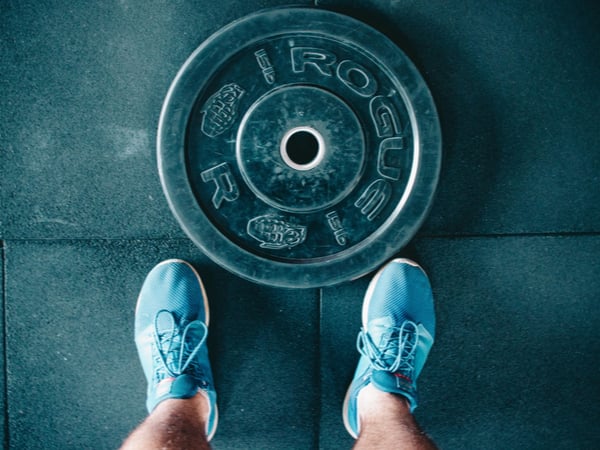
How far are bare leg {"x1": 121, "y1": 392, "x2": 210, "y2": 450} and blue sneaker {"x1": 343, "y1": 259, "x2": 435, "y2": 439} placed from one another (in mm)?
363

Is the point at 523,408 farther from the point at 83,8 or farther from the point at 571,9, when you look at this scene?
the point at 83,8

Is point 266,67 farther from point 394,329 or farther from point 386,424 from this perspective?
point 386,424

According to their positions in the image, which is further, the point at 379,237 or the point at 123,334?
the point at 123,334

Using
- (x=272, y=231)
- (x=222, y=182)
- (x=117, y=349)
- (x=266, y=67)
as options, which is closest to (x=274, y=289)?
(x=272, y=231)

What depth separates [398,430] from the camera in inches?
37.8

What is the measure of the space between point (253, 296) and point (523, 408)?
787mm

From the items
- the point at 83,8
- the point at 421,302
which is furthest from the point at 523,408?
the point at 83,8

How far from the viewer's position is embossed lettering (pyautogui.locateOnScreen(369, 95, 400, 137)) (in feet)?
3.27

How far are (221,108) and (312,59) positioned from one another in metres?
0.23

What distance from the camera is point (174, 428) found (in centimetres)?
94

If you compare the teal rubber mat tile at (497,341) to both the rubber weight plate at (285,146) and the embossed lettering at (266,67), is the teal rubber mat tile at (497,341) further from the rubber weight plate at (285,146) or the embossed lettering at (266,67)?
the embossed lettering at (266,67)

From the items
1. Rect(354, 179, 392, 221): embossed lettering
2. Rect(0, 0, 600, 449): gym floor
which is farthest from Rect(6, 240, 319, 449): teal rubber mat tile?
Rect(354, 179, 392, 221): embossed lettering

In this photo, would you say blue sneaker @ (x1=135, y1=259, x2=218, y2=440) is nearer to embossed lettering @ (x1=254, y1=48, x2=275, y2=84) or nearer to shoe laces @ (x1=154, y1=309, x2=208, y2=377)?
shoe laces @ (x1=154, y1=309, x2=208, y2=377)

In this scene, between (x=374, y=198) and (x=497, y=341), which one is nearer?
(x=374, y=198)
